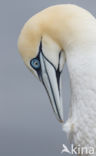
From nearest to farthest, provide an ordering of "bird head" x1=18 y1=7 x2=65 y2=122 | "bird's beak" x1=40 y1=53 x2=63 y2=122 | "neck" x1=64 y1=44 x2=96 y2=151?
1. "neck" x1=64 y1=44 x2=96 y2=151
2. "bird head" x1=18 y1=7 x2=65 y2=122
3. "bird's beak" x1=40 y1=53 x2=63 y2=122

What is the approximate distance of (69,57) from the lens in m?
4.46

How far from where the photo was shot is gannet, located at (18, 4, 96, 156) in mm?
4414

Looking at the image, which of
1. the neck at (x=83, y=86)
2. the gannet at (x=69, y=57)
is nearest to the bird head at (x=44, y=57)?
the gannet at (x=69, y=57)

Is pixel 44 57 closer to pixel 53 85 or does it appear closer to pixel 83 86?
pixel 53 85

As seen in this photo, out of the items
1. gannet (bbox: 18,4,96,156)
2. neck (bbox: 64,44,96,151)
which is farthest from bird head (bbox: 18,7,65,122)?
neck (bbox: 64,44,96,151)

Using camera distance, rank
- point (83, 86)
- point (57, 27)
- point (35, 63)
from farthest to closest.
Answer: point (35, 63), point (57, 27), point (83, 86)

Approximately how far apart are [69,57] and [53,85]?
0.30 m

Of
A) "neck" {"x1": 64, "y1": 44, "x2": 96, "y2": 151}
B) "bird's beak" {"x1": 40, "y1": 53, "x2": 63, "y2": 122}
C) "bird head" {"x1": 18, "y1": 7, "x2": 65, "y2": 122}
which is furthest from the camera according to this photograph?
"bird's beak" {"x1": 40, "y1": 53, "x2": 63, "y2": 122}

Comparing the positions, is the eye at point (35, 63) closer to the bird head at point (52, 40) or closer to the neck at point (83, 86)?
the bird head at point (52, 40)

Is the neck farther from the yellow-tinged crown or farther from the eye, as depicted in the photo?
the eye

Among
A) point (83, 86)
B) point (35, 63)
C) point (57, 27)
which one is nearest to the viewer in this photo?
point (83, 86)

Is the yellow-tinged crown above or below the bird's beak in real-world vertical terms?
above

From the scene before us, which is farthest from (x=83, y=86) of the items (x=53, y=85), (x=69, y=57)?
(x=53, y=85)

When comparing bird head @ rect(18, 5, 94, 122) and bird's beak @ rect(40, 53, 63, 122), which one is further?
bird's beak @ rect(40, 53, 63, 122)
